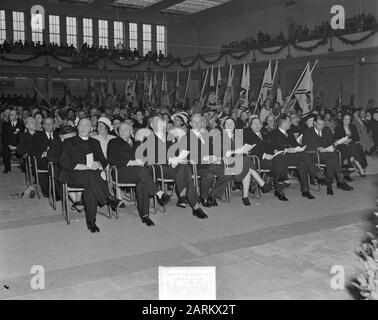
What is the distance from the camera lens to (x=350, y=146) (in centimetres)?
906

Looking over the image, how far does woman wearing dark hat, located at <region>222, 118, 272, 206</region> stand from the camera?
6812 mm

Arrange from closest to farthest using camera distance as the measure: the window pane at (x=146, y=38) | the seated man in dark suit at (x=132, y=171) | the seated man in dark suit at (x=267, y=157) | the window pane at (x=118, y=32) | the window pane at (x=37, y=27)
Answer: the seated man in dark suit at (x=132, y=171)
the seated man in dark suit at (x=267, y=157)
the window pane at (x=37, y=27)
the window pane at (x=118, y=32)
the window pane at (x=146, y=38)

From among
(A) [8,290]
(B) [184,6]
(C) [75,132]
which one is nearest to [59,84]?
(B) [184,6]

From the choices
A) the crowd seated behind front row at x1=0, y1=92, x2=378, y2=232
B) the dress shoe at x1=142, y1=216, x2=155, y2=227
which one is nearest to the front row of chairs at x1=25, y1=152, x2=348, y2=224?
the crowd seated behind front row at x1=0, y1=92, x2=378, y2=232

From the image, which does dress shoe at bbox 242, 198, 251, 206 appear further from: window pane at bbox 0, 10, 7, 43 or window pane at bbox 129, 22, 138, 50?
window pane at bbox 129, 22, 138, 50

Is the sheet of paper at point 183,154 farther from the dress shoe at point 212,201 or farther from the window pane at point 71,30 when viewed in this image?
the window pane at point 71,30

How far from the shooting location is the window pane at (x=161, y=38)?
31.0 meters

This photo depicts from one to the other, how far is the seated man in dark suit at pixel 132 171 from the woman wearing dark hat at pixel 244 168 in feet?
4.02

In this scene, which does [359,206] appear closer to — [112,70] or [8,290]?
[8,290]

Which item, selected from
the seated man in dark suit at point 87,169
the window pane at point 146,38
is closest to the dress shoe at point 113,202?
the seated man in dark suit at point 87,169

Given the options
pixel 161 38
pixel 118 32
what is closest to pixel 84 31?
pixel 118 32

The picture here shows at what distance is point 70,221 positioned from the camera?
229 inches
